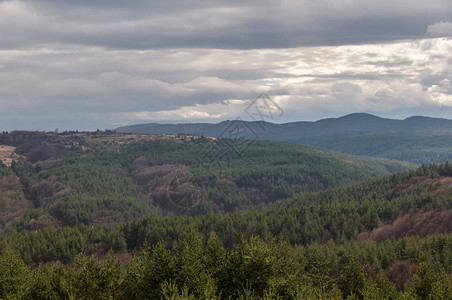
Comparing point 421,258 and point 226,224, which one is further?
point 226,224

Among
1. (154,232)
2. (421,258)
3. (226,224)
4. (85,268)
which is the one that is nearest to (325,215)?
(226,224)

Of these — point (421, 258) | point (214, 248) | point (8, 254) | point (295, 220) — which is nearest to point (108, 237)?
point (295, 220)

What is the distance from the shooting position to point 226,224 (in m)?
198

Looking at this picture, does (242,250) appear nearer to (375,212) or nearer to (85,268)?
(85,268)

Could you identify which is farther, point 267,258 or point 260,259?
point 267,258

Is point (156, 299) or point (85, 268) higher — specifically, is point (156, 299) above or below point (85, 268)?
below

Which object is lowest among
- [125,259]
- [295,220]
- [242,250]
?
[125,259]

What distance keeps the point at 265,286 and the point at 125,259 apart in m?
130

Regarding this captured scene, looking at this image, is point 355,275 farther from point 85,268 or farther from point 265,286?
point 85,268

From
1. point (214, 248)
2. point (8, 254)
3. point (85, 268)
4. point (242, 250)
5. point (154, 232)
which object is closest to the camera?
point (85, 268)

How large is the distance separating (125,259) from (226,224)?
53153 millimetres

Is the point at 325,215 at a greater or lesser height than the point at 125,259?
greater

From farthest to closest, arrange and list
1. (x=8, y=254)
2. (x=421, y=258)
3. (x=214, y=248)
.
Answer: (x=421, y=258)
(x=8, y=254)
(x=214, y=248)

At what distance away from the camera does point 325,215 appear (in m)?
194
